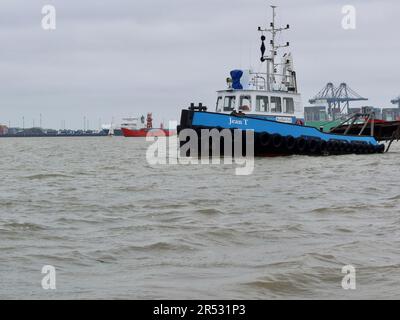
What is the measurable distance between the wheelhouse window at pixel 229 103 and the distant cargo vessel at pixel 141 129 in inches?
3848

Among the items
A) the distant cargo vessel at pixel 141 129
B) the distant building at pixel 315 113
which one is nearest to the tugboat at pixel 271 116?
the distant building at pixel 315 113

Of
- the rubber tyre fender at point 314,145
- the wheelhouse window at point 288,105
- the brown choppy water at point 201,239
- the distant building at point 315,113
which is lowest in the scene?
the brown choppy water at point 201,239

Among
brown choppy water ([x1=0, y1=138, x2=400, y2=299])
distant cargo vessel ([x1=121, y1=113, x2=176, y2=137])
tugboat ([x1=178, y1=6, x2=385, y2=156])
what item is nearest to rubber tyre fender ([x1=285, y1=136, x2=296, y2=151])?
tugboat ([x1=178, y1=6, x2=385, y2=156])

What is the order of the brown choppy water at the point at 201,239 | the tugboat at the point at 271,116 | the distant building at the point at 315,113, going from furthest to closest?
1. the distant building at the point at 315,113
2. the tugboat at the point at 271,116
3. the brown choppy water at the point at 201,239

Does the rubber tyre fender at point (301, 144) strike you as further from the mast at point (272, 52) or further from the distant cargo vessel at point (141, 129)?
the distant cargo vessel at point (141, 129)

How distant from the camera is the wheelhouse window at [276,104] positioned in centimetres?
2484

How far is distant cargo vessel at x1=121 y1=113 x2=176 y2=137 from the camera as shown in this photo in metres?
127

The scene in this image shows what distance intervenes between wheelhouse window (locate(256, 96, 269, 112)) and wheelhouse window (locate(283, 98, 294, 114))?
0.79 meters

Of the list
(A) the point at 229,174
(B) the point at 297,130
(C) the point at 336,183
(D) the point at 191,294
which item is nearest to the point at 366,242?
(D) the point at 191,294

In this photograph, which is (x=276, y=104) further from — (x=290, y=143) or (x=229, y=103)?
(x=290, y=143)

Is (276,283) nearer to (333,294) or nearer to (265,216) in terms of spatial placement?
(333,294)

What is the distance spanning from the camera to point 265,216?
10297 millimetres

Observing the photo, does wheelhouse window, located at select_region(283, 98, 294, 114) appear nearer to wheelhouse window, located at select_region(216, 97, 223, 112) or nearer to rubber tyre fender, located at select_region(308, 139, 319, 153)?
rubber tyre fender, located at select_region(308, 139, 319, 153)

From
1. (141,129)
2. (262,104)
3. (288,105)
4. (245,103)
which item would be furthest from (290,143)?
(141,129)
